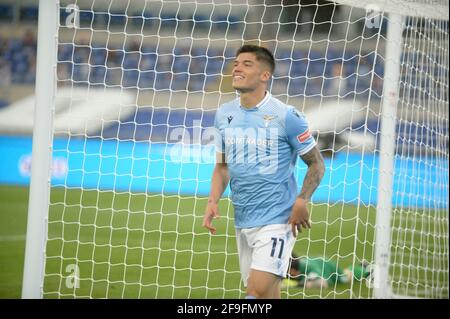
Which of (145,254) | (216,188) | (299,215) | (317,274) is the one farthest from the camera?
(145,254)

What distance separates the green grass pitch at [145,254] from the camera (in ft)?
25.1

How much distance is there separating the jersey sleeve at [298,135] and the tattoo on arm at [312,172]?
44mm

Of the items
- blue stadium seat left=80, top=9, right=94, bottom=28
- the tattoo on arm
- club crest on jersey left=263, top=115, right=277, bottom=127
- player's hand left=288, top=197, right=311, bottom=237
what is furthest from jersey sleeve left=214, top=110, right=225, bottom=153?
blue stadium seat left=80, top=9, right=94, bottom=28

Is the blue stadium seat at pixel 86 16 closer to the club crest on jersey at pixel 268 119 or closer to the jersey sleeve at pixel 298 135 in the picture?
the club crest on jersey at pixel 268 119

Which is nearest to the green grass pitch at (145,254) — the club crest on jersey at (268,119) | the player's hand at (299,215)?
the player's hand at (299,215)

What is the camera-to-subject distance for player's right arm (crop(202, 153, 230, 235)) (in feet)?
18.4

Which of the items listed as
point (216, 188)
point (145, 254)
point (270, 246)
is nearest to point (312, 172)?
point (270, 246)

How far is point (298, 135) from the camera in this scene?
5.42 meters

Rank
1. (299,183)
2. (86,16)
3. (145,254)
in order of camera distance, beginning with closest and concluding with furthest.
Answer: (86,16) < (145,254) < (299,183)

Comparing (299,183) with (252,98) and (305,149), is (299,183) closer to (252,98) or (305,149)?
(252,98)

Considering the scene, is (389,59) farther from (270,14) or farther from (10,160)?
(270,14)

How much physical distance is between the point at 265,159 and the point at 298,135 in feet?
0.91

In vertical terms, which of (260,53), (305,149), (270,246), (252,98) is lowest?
(270,246)
